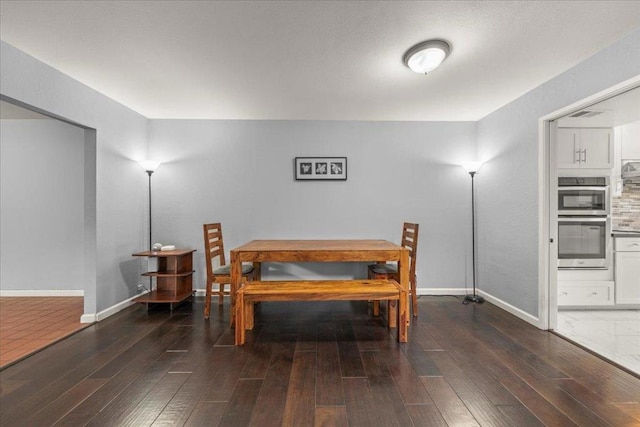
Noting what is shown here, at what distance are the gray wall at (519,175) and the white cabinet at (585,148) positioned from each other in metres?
0.64

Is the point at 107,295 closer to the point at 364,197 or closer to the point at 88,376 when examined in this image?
the point at 88,376

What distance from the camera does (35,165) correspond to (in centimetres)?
388

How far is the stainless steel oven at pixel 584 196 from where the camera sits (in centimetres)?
335

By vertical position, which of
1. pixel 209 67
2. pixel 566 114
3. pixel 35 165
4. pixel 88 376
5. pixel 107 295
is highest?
pixel 209 67

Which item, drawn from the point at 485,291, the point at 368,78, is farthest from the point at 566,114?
the point at 485,291

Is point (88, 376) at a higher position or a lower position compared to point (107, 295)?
lower

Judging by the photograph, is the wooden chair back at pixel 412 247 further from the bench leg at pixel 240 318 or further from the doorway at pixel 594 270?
the bench leg at pixel 240 318

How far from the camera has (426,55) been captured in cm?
225

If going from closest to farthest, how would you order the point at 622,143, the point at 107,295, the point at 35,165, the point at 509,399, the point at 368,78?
the point at 509,399 < the point at 368,78 < the point at 107,295 < the point at 622,143 < the point at 35,165

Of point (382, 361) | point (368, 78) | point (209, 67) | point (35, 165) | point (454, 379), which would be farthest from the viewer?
point (35, 165)

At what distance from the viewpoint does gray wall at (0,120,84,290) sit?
3.86 meters

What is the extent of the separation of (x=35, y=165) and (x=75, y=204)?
68 cm

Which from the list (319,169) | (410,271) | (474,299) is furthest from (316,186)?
(474,299)

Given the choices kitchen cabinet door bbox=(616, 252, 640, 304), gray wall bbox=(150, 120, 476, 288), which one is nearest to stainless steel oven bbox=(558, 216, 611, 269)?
kitchen cabinet door bbox=(616, 252, 640, 304)
